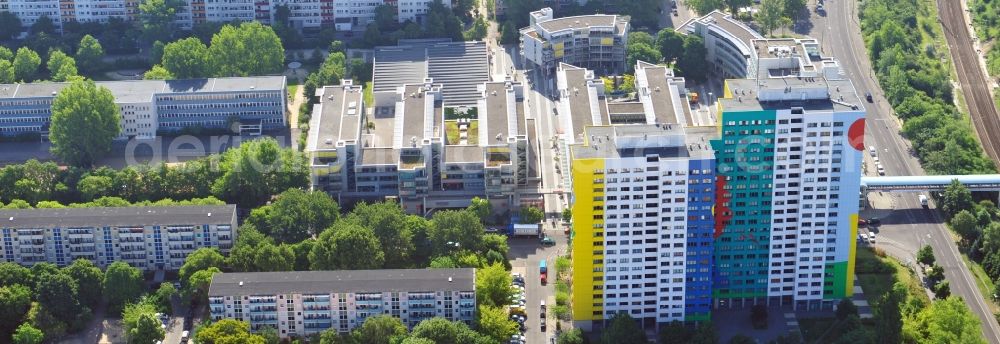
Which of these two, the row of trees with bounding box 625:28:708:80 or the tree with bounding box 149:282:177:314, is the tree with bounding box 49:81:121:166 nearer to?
the tree with bounding box 149:282:177:314

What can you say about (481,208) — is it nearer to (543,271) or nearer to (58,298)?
(543,271)

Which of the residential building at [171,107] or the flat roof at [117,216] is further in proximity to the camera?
the residential building at [171,107]

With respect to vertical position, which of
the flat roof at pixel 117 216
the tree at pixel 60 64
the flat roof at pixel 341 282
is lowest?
Result: the flat roof at pixel 341 282

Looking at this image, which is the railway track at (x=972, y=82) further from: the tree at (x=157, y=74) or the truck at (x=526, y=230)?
the tree at (x=157, y=74)

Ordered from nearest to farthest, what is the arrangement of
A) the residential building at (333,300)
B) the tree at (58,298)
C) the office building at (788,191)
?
1. the office building at (788,191)
2. the residential building at (333,300)
3. the tree at (58,298)

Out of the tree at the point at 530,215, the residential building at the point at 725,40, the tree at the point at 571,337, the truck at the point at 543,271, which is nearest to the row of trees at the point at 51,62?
the tree at the point at 530,215

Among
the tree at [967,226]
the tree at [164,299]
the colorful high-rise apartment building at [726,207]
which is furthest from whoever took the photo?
the tree at [967,226]

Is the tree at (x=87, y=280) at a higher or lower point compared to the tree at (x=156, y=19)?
lower
